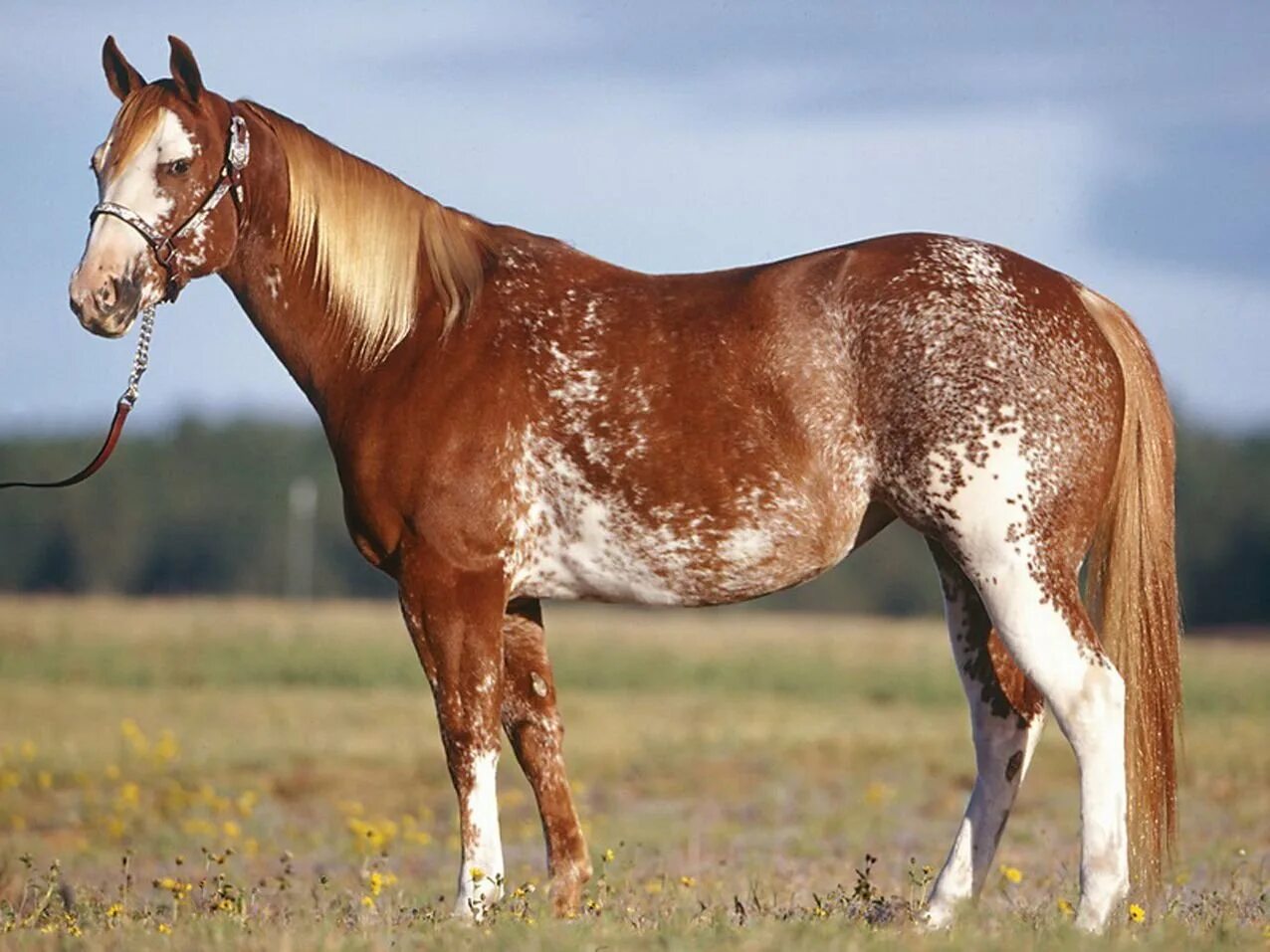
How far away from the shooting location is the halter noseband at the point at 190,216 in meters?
6.20

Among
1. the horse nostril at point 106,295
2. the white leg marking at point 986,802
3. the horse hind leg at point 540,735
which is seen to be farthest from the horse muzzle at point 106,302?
the white leg marking at point 986,802

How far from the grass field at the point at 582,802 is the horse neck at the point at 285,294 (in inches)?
77.3

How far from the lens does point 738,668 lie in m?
29.7

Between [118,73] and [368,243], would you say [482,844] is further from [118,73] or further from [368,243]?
[118,73]

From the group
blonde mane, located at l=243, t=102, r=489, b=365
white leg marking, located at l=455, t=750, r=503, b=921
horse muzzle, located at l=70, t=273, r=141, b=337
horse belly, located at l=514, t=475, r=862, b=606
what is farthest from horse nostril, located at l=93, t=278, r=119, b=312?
white leg marking, located at l=455, t=750, r=503, b=921

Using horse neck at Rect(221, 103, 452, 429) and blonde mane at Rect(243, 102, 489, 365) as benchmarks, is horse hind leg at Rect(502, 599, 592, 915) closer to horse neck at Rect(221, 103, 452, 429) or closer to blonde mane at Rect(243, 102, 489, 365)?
horse neck at Rect(221, 103, 452, 429)

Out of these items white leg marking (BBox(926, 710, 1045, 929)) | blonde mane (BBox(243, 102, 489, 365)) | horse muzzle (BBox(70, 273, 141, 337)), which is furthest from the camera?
blonde mane (BBox(243, 102, 489, 365))

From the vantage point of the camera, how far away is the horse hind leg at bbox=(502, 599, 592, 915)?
6480 mm

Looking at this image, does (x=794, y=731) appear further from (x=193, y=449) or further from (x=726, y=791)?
(x=193, y=449)

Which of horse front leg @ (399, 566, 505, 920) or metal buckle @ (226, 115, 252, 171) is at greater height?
metal buckle @ (226, 115, 252, 171)

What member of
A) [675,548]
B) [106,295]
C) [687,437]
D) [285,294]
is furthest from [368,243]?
[675,548]

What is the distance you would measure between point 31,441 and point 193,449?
8299mm

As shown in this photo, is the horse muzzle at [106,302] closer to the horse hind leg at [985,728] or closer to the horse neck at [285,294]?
the horse neck at [285,294]

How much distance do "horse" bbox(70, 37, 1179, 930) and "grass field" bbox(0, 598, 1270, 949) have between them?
0.67 meters
